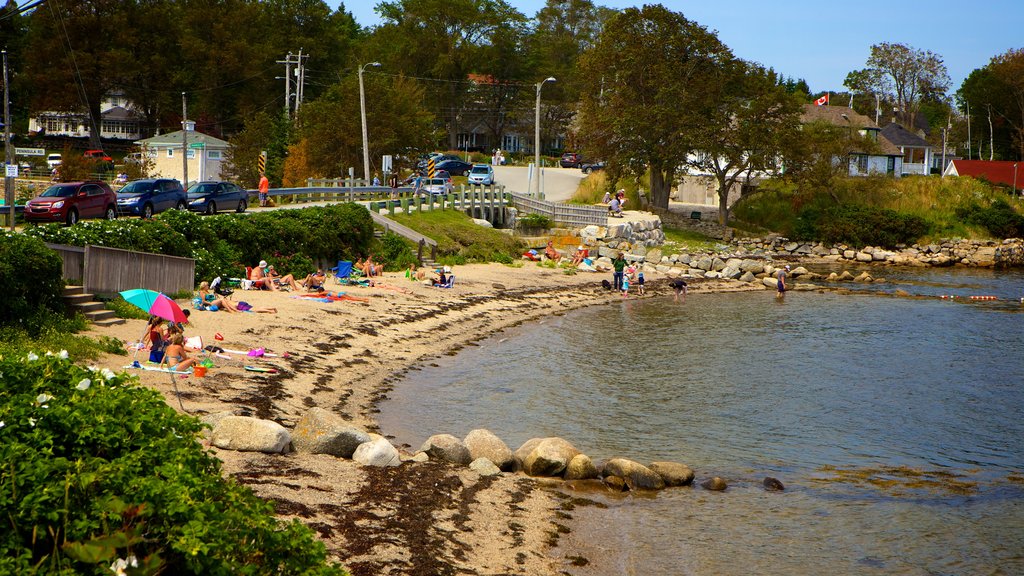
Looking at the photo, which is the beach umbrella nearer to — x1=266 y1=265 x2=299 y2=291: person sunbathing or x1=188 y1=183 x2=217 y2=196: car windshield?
x1=266 y1=265 x2=299 y2=291: person sunbathing

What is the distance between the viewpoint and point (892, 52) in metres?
117

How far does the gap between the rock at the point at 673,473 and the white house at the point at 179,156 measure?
58.9 meters

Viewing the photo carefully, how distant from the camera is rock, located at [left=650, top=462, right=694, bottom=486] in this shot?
16688 mm

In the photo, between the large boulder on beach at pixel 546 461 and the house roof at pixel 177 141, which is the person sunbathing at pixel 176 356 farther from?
the house roof at pixel 177 141

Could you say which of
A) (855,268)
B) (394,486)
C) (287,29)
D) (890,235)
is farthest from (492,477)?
(287,29)

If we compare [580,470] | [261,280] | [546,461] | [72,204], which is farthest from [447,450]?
[72,204]

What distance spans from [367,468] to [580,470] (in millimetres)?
3879

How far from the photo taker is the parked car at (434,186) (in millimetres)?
55188

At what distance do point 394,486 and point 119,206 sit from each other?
30160 millimetres

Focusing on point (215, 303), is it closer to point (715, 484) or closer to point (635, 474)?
point (635, 474)

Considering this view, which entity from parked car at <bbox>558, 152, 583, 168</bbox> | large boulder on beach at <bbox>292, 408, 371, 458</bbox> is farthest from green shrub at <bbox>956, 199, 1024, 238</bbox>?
large boulder on beach at <bbox>292, 408, 371, 458</bbox>

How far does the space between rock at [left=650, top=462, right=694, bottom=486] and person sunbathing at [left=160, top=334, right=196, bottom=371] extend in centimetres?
915

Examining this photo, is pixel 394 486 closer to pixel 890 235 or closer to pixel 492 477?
pixel 492 477

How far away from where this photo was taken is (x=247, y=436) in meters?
14.3
